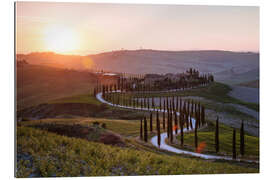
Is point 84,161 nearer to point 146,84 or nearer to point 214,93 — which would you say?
point 146,84

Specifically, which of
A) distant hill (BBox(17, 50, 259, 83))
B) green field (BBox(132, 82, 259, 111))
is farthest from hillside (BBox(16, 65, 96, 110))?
green field (BBox(132, 82, 259, 111))

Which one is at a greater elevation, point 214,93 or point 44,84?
point 44,84

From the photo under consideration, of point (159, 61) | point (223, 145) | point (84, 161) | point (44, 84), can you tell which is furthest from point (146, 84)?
point (84, 161)

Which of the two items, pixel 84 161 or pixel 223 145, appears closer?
pixel 84 161

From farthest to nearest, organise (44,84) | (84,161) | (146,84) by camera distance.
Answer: (146,84)
(44,84)
(84,161)

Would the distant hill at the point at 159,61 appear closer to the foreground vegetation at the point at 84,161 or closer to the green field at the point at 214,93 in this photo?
the green field at the point at 214,93

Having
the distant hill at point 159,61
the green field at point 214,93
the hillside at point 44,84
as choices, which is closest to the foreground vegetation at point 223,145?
the distant hill at point 159,61
